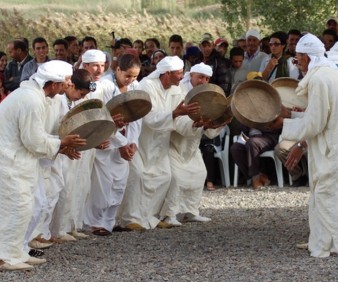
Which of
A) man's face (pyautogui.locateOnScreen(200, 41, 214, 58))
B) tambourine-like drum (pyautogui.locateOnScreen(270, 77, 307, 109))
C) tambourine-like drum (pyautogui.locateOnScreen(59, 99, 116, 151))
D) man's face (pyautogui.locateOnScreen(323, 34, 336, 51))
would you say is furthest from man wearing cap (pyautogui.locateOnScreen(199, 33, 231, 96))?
tambourine-like drum (pyautogui.locateOnScreen(59, 99, 116, 151))

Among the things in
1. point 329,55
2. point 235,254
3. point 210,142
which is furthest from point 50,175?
point 210,142

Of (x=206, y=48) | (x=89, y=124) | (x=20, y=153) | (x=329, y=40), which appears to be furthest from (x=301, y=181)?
(x=20, y=153)

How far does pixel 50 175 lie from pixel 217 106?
1.86 m

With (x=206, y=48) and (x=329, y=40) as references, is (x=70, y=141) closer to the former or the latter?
(x=206, y=48)

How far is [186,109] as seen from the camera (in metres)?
11.4

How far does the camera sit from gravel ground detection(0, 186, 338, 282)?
9.33m

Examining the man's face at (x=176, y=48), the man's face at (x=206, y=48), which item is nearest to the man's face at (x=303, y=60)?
the man's face at (x=206, y=48)

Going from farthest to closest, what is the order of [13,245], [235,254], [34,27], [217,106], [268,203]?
1. [34,27]
2. [268,203]
3. [217,106]
4. [235,254]
5. [13,245]

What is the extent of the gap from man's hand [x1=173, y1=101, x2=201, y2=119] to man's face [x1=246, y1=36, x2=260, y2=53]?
203 inches

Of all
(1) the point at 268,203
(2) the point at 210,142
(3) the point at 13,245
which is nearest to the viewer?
(3) the point at 13,245

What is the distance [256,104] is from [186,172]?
6.32ft

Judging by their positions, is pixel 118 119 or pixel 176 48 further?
pixel 176 48

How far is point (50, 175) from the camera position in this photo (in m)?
10.6

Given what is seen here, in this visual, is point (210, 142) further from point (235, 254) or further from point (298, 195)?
point (235, 254)
